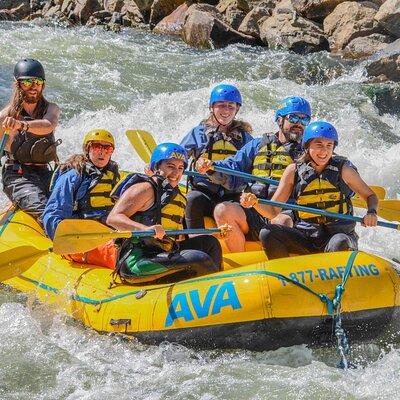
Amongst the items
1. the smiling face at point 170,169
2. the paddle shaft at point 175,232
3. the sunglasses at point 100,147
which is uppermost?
the smiling face at point 170,169

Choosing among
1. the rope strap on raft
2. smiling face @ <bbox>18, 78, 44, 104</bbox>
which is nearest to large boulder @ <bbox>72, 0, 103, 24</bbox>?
smiling face @ <bbox>18, 78, 44, 104</bbox>

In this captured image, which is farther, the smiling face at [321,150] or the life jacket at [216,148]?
the life jacket at [216,148]

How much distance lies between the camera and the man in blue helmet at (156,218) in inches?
198

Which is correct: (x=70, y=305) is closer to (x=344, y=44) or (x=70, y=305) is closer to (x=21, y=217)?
(x=21, y=217)

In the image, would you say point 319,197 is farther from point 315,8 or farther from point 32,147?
point 315,8

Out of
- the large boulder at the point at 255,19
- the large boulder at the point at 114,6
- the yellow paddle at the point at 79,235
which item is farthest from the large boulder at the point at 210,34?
the yellow paddle at the point at 79,235

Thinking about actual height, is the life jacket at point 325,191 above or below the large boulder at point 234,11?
above

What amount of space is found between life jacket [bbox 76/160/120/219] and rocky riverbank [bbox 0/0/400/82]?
800cm

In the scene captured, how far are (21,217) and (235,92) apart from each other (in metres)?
1.95

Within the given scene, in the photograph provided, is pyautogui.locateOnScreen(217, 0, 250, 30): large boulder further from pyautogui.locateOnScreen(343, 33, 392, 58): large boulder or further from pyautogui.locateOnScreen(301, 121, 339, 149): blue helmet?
pyautogui.locateOnScreen(301, 121, 339, 149): blue helmet

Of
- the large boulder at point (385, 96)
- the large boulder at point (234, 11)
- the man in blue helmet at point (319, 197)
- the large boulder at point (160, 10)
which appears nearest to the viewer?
the man in blue helmet at point (319, 197)

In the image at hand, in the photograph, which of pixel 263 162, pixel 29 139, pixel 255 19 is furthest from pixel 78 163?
pixel 255 19

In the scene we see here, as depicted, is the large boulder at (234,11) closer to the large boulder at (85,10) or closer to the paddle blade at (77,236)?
the large boulder at (85,10)

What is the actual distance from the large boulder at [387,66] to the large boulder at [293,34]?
2.03 m
